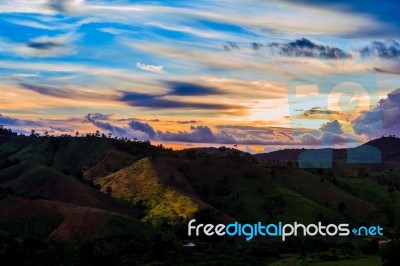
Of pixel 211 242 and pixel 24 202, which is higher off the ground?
pixel 24 202

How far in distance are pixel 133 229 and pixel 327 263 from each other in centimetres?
6405

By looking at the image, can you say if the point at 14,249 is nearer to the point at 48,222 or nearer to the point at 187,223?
the point at 48,222

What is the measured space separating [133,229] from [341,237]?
73.1 meters

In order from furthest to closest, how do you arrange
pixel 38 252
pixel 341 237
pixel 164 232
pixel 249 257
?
pixel 341 237, pixel 164 232, pixel 249 257, pixel 38 252

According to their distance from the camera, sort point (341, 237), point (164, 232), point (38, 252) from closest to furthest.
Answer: point (38, 252) < point (164, 232) < point (341, 237)

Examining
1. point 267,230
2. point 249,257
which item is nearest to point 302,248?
point 249,257

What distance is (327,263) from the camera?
116 meters

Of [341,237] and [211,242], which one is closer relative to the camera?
[211,242]

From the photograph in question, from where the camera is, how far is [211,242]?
174250 millimetres

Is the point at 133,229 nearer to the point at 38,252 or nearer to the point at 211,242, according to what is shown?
the point at 211,242

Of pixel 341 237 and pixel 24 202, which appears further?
pixel 341 237

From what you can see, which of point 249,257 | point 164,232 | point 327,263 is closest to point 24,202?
point 164,232

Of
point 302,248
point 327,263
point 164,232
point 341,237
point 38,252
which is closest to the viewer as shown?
Result: point 327,263

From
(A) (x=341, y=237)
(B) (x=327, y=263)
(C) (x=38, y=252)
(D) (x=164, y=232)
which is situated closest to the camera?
(B) (x=327, y=263)
